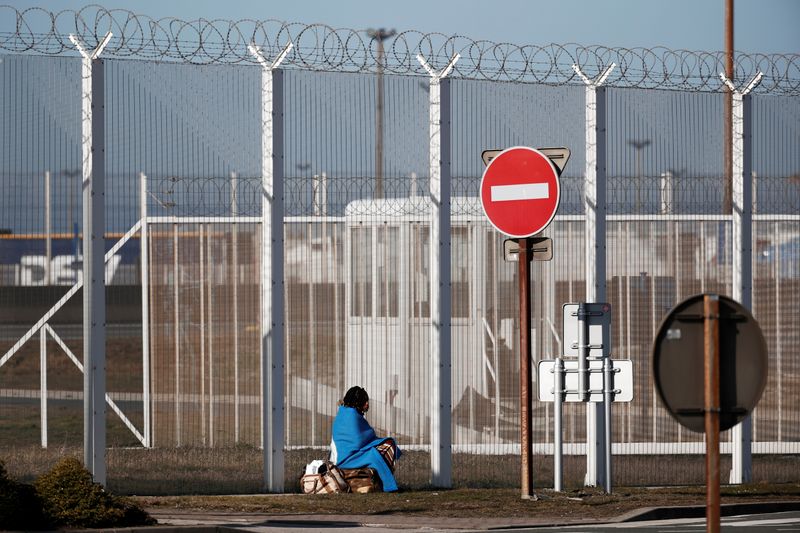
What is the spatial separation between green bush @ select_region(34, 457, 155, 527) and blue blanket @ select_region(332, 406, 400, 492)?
381cm

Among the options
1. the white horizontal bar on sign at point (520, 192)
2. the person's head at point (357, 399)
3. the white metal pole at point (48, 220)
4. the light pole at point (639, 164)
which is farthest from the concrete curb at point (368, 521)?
the light pole at point (639, 164)

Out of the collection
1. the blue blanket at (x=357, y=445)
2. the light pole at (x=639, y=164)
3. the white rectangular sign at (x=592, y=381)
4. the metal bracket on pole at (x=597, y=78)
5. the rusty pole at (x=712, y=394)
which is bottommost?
the blue blanket at (x=357, y=445)

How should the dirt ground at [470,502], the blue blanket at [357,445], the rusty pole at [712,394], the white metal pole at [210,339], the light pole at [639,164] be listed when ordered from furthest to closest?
1. the light pole at [639,164]
2. the white metal pole at [210,339]
3. the blue blanket at [357,445]
4. the dirt ground at [470,502]
5. the rusty pole at [712,394]

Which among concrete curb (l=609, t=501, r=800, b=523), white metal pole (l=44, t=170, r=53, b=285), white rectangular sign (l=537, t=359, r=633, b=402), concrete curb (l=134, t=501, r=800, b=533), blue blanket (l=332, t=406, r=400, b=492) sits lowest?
concrete curb (l=609, t=501, r=800, b=523)

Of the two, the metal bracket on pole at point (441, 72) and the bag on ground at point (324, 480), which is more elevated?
the metal bracket on pole at point (441, 72)

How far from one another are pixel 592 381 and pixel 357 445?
246 centimetres

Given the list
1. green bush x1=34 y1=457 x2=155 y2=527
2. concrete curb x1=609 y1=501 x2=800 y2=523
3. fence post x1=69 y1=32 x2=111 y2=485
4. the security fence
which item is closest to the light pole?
the security fence

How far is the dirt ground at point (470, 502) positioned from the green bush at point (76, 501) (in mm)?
2046

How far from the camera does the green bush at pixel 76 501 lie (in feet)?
34.4

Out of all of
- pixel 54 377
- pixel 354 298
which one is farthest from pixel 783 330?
pixel 54 377

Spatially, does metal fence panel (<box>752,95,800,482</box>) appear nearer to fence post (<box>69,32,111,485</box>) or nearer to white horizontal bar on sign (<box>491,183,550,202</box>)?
white horizontal bar on sign (<box>491,183,550,202</box>)

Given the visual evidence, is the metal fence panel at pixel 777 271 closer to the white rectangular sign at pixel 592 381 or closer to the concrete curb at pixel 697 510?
the concrete curb at pixel 697 510

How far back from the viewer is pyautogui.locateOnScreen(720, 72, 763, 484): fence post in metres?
15.9

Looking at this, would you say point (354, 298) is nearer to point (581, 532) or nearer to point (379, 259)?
point (379, 259)
